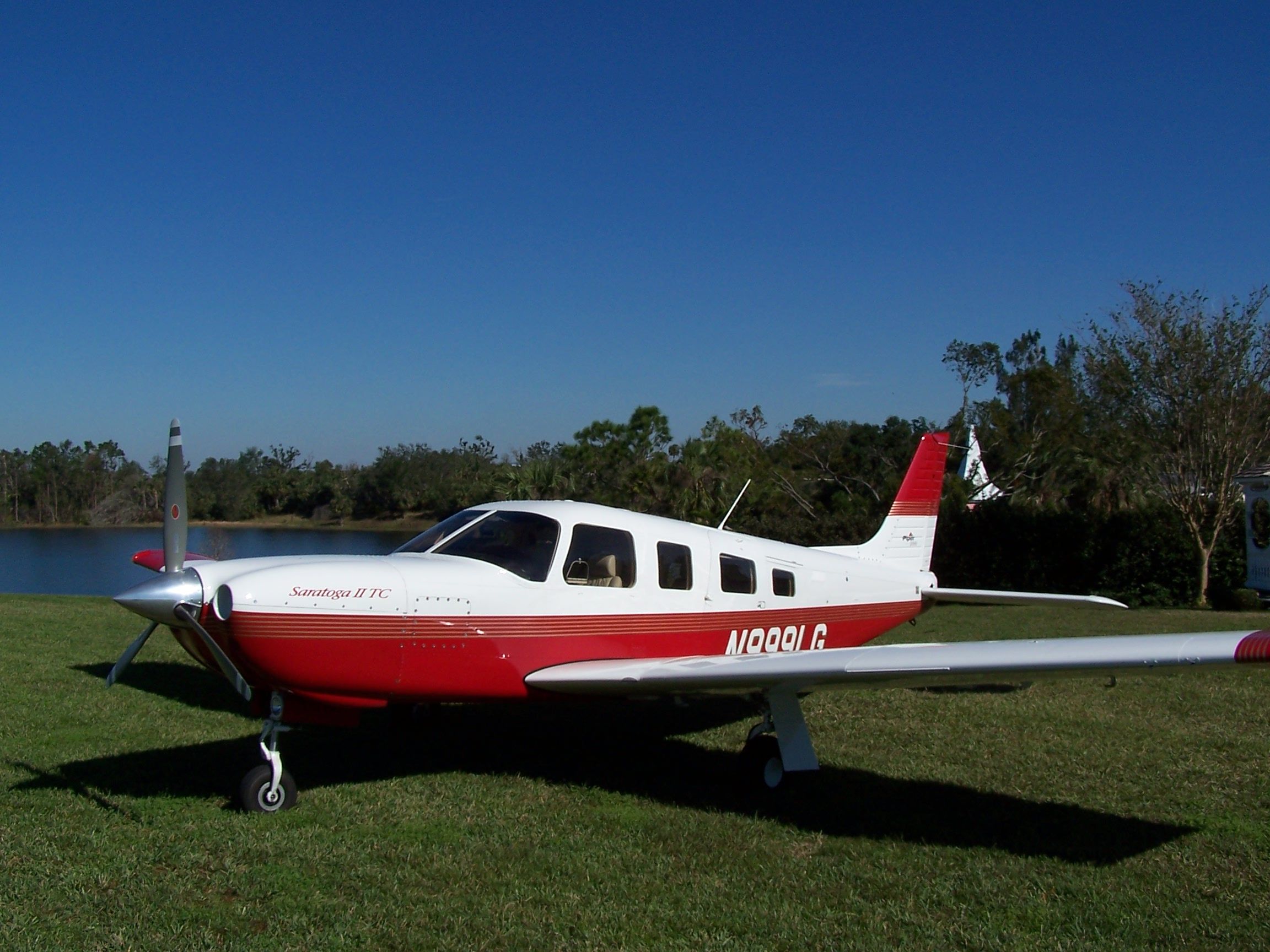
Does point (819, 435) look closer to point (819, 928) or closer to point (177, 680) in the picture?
point (177, 680)

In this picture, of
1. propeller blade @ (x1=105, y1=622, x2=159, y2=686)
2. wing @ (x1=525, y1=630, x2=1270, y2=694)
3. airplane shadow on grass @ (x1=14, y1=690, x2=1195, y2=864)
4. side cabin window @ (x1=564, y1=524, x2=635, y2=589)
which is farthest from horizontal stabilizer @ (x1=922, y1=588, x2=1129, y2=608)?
propeller blade @ (x1=105, y1=622, x2=159, y2=686)

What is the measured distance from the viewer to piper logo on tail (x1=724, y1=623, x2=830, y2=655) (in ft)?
26.1

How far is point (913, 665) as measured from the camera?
539cm

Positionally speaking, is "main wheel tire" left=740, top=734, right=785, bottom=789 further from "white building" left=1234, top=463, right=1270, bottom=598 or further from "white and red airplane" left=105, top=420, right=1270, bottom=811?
"white building" left=1234, top=463, right=1270, bottom=598

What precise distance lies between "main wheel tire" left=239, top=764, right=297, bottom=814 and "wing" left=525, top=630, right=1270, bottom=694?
1627 mm

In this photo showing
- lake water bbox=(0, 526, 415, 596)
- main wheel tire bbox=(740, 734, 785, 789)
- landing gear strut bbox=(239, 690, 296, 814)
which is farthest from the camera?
lake water bbox=(0, 526, 415, 596)

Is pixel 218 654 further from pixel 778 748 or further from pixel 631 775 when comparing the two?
pixel 778 748

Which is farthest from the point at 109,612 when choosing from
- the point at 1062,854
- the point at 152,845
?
the point at 1062,854

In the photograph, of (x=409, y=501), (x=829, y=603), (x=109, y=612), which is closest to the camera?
(x=829, y=603)

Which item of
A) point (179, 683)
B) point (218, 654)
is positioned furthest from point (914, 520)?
point (179, 683)

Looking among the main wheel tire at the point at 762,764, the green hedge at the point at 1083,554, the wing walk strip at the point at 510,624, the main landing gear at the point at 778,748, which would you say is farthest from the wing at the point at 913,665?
the green hedge at the point at 1083,554

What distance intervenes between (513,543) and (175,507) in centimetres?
220

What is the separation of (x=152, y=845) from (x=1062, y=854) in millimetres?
4788

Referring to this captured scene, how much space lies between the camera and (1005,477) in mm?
31062
